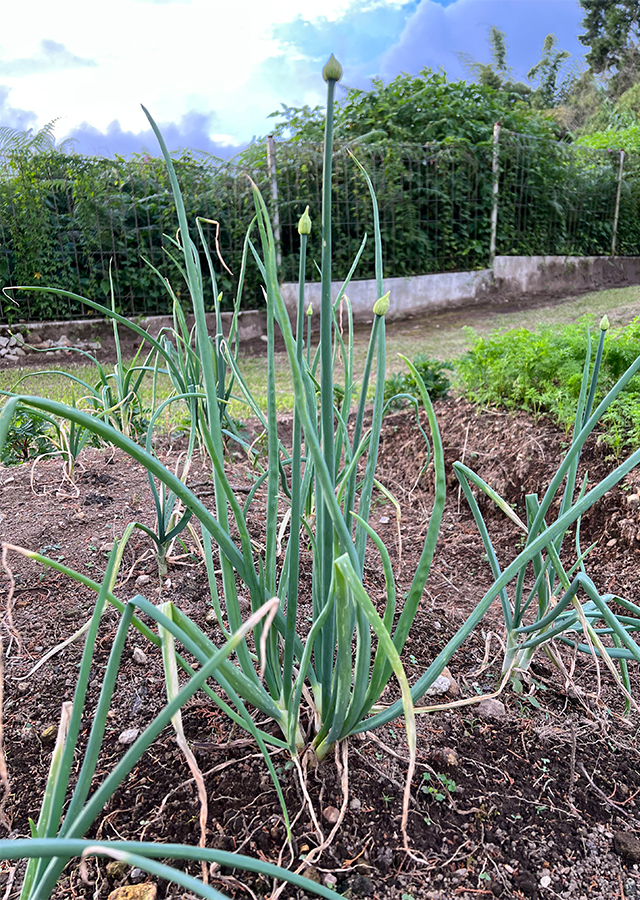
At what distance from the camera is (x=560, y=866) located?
884mm

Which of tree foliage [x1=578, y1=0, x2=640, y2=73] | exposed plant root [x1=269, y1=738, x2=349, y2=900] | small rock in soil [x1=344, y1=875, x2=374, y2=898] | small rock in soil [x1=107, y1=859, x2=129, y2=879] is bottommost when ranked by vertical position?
small rock in soil [x1=107, y1=859, x2=129, y2=879]

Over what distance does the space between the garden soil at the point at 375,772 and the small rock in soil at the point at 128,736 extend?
0.7 inches

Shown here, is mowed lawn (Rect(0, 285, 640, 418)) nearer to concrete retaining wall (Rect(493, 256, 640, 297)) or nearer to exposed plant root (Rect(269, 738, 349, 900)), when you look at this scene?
concrete retaining wall (Rect(493, 256, 640, 297))

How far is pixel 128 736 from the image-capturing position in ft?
3.50

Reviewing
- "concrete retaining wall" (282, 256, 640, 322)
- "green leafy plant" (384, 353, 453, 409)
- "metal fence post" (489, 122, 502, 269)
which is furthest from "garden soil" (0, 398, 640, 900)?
"metal fence post" (489, 122, 502, 269)

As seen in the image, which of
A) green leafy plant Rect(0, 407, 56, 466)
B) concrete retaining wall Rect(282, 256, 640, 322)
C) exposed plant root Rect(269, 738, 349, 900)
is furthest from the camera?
concrete retaining wall Rect(282, 256, 640, 322)

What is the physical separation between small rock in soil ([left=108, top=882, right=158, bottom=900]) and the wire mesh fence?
421 cm

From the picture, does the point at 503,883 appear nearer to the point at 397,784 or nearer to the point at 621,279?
the point at 397,784

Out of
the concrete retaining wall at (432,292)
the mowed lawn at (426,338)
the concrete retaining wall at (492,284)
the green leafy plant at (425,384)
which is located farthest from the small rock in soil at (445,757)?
the concrete retaining wall at (492,284)

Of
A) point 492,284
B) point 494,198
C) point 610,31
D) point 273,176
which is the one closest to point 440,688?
point 273,176

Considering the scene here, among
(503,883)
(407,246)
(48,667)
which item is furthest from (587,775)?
(407,246)

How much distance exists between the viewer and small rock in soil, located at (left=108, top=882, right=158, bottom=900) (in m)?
0.80

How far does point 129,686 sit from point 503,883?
719mm

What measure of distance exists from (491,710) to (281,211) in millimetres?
6905
